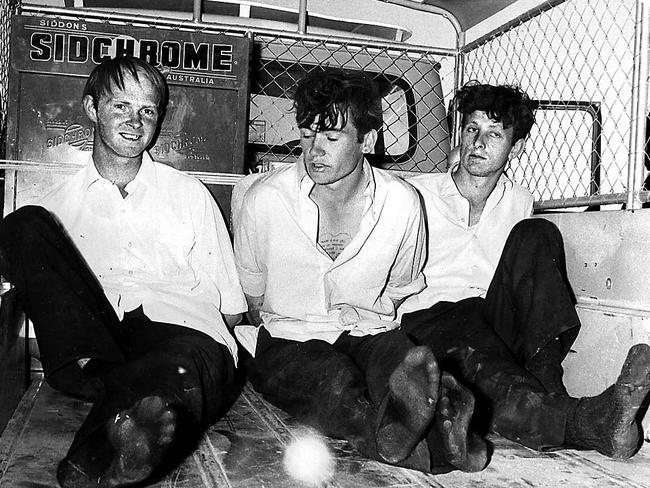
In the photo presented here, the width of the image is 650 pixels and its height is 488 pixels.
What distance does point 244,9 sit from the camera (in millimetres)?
3957

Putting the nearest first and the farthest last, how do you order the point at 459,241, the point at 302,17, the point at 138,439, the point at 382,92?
the point at 138,439
the point at 459,241
the point at 302,17
the point at 382,92

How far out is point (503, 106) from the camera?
9.60 ft

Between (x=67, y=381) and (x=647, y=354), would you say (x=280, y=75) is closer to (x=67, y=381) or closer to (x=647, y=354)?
(x=67, y=381)

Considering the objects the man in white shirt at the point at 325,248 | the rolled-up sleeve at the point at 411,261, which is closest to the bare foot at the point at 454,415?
the man in white shirt at the point at 325,248

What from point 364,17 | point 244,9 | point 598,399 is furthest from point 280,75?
point 598,399

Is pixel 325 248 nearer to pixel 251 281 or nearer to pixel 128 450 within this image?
pixel 251 281

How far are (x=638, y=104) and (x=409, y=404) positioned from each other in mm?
1465

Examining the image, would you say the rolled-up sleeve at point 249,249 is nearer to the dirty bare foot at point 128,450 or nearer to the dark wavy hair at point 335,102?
the dark wavy hair at point 335,102

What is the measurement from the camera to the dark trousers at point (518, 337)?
Answer: 6.60ft

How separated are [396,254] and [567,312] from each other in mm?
622

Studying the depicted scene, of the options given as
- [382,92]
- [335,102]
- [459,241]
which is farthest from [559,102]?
[335,102]

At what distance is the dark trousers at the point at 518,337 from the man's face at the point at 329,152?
25.5 inches

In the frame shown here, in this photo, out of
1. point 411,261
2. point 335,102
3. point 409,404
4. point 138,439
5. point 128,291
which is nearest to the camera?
point 138,439

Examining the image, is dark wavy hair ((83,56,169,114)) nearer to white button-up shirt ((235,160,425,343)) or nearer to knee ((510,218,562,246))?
white button-up shirt ((235,160,425,343))
